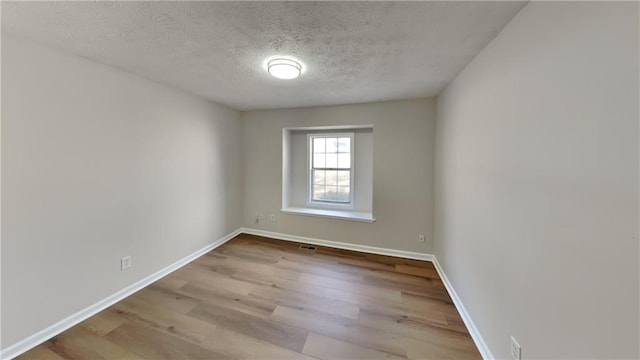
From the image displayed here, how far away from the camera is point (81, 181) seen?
1877 mm

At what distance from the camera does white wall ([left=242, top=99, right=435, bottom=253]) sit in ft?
10.0

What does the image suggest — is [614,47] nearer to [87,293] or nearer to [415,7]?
[415,7]

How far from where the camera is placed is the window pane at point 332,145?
12.7ft

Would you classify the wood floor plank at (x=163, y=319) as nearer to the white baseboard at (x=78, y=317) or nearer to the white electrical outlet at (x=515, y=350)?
the white baseboard at (x=78, y=317)

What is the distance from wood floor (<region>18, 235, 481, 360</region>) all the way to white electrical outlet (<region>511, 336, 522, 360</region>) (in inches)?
15.4

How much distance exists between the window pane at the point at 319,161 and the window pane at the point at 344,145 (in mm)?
341

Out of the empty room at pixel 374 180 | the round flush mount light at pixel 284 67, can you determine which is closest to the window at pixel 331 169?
the empty room at pixel 374 180

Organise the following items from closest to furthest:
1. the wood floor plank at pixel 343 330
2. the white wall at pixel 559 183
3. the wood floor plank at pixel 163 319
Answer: the white wall at pixel 559 183, the wood floor plank at pixel 343 330, the wood floor plank at pixel 163 319

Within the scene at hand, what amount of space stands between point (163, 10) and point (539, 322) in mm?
2639

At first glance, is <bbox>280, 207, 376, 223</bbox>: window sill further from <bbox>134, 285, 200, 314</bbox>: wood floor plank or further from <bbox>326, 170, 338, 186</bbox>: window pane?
<bbox>134, 285, 200, 314</bbox>: wood floor plank

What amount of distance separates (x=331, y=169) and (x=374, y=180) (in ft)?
2.98

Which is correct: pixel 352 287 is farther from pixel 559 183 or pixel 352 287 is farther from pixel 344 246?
pixel 559 183

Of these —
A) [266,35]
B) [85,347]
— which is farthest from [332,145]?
[85,347]

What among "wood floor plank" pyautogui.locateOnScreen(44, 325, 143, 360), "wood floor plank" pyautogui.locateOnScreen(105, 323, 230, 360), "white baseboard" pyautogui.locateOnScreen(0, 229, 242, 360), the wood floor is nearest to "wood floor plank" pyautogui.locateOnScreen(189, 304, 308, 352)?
the wood floor
